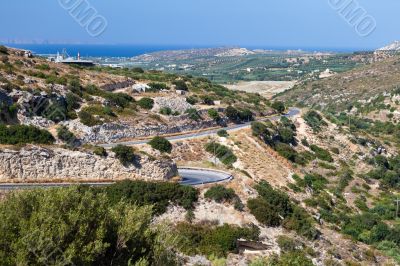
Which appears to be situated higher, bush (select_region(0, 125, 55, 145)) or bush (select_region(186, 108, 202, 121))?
bush (select_region(0, 125, 55, 145))

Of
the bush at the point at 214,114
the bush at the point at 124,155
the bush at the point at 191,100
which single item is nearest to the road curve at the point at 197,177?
A: the bush at the point at 124,155

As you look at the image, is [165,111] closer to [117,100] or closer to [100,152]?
[117,100]

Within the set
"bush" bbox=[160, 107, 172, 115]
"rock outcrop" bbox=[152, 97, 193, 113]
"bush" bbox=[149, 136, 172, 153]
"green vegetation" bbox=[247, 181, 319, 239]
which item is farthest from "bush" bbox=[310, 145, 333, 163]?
"green vegetation" bbox=[247, 181, 319, 239]

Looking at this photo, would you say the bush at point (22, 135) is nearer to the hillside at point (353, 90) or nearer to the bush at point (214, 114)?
the bush at point (214, 114)

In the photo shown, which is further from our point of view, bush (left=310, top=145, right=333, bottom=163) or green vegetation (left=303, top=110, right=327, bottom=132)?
green vegetation (left=303, top=110, right=327, bottom=132)

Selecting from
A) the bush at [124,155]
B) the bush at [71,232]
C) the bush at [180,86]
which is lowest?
the bush at [180,86]

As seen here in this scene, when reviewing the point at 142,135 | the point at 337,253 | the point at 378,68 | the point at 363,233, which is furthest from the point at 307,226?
the point at 378,68

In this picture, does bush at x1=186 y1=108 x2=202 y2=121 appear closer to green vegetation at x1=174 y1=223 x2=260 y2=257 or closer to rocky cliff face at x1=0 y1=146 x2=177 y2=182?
rocky cliff face at x1=0 y1=146 x2=177 y2=182
